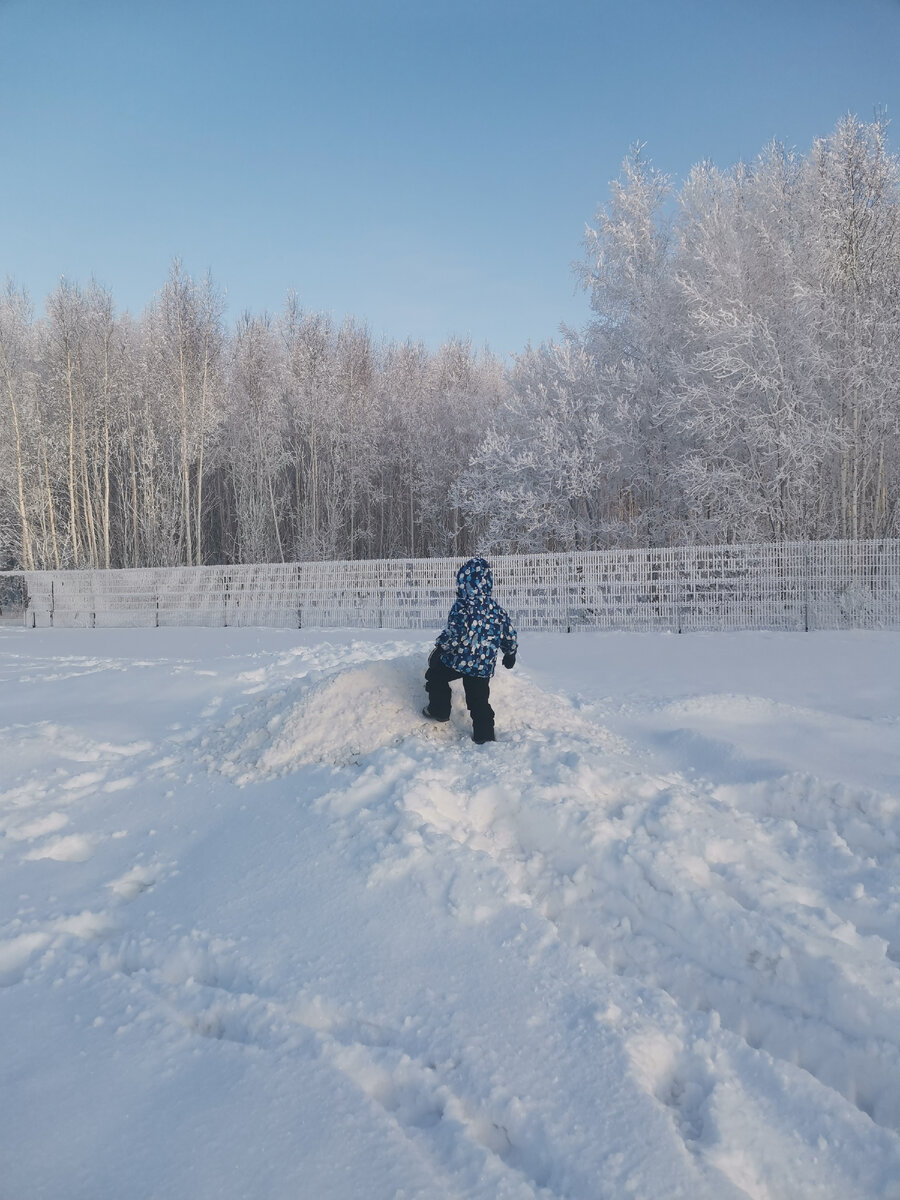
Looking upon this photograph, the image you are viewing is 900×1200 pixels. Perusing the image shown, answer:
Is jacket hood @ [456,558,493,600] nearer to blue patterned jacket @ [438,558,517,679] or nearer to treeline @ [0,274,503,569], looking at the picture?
blue patterned jacket @ [438,558,517,679]

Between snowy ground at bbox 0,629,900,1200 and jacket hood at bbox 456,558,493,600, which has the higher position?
jacket hood at bbox 456,558,493,600

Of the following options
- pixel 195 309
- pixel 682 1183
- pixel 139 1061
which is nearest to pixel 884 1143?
pixel 682 1183

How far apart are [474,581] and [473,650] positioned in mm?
573

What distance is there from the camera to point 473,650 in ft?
18.6

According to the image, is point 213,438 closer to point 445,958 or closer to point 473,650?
point 473,650

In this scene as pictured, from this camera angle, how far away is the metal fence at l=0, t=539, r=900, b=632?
14742 mm

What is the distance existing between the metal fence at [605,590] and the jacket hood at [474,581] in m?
10.1

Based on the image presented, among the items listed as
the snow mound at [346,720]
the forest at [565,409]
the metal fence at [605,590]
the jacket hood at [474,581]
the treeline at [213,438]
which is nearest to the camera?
the snow mound at [346,720]

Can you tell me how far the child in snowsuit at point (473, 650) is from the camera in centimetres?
567

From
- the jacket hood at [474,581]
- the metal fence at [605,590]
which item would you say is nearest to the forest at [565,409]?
the metal fence at [605,590]

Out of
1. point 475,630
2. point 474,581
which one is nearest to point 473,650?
point 475,630

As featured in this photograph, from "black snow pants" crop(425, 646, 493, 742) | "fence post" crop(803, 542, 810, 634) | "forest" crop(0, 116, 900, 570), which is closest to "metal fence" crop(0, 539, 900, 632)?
"fence post" crop(803, 542, 810, 634)

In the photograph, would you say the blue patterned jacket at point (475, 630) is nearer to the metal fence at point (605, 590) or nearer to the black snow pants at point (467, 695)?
the black snow pants at point (467, 695)

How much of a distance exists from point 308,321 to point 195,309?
6.58 m
